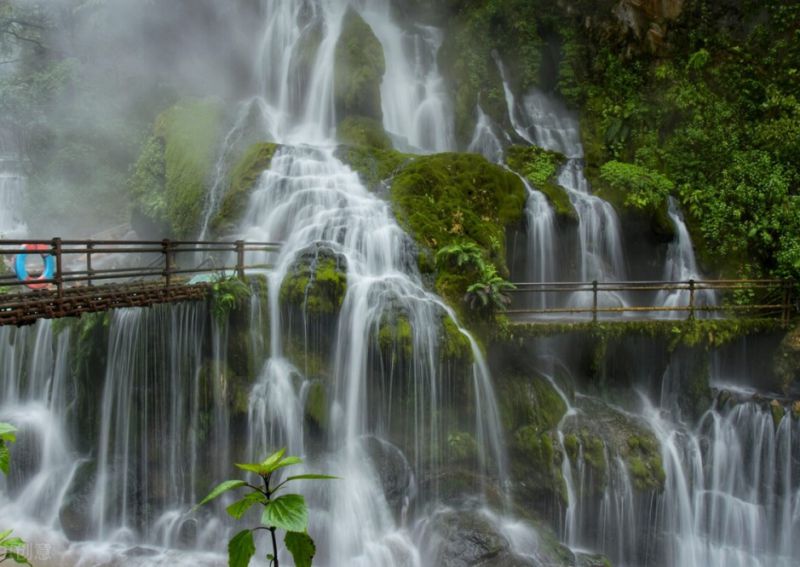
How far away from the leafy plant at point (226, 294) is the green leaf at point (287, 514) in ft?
26.4

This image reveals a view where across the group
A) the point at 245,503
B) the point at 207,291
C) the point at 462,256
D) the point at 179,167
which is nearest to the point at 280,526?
the point at 245,503

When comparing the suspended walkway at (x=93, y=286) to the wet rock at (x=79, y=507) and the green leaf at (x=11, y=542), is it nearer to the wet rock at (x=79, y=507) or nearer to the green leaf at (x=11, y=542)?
the wet rock at (x=79, y=507)

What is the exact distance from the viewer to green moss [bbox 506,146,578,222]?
13.2 metres

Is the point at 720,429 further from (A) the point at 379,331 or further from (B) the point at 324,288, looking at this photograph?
(B) the point at 324,288

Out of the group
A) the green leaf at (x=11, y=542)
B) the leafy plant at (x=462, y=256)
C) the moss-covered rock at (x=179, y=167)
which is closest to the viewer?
the green leaf at (x=11, y=542)

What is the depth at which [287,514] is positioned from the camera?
167 cm

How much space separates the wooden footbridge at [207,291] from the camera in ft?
24.1

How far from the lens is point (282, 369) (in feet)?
31.3

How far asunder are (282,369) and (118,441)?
3521 mm

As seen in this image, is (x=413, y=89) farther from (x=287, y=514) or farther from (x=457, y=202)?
(x=287, y=514)

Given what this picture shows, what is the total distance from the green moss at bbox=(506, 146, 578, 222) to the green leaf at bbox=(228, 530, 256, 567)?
1241 centimetres

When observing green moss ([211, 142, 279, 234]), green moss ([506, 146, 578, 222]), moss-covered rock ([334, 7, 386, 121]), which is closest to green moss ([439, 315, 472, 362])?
green moss ([506, 146, 578, 222])

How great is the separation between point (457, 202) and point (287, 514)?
10627mm

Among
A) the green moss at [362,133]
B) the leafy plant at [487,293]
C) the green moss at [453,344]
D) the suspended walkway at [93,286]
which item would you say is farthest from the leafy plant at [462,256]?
the green moss at [362,133]
